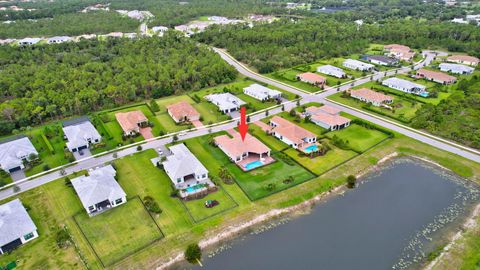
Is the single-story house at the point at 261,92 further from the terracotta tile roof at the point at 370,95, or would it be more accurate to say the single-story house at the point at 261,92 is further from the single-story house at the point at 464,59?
the single-story house at the point at 464,59

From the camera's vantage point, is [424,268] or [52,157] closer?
[424,268]

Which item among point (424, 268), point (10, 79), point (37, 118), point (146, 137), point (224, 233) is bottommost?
point (424, 268)

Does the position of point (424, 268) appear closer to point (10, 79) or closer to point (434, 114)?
point (434, 114)

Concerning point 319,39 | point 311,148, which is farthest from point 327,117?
point 319,39

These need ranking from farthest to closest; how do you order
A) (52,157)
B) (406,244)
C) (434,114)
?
(434,114)
(52,157)
(406,244)

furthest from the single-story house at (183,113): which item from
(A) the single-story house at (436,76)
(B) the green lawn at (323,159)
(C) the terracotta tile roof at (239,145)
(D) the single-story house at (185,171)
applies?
(A) the single-story house at (436,76)

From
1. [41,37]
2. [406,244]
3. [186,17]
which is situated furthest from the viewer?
[186,17]

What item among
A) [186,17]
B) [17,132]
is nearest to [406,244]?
[17,132]

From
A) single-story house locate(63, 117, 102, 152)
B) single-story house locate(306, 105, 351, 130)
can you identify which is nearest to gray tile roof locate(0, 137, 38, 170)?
single-story house locate(63, 117, 102, 152)

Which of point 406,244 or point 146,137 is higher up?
point 146,137
